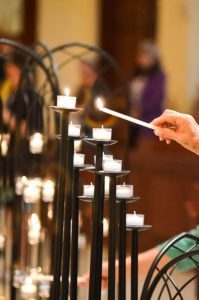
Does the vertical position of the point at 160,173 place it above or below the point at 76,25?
below

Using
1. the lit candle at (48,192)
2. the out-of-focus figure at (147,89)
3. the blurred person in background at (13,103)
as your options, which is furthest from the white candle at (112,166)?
the out-of-focus figure at (147,89)

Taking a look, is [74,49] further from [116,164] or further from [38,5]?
[116,164]

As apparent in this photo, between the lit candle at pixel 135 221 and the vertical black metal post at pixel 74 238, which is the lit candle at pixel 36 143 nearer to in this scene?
the vertical black metal post at pixel 74 238

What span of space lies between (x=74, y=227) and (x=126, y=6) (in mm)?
9430

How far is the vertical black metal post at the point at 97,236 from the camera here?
3004 millimetres

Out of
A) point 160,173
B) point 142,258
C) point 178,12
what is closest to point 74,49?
point 178,12

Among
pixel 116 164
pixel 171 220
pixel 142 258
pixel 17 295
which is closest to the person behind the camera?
pixel 116 164

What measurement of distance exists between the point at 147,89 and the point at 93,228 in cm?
587

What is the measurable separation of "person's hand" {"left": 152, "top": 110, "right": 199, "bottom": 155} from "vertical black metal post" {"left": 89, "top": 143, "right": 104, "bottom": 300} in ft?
0.62

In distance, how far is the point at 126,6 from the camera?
12.4 metres

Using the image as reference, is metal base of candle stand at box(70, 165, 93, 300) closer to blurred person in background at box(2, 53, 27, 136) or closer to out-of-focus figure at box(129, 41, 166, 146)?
blurred person in background at box(2, 53, 27, 136)

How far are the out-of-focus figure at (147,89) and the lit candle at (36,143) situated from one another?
342 cm

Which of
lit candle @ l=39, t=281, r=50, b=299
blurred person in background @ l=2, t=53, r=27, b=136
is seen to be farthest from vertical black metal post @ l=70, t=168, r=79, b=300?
blurred person in background @ l=2, t=53, r=27, b=136

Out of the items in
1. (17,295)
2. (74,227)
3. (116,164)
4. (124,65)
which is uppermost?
(124,65)
